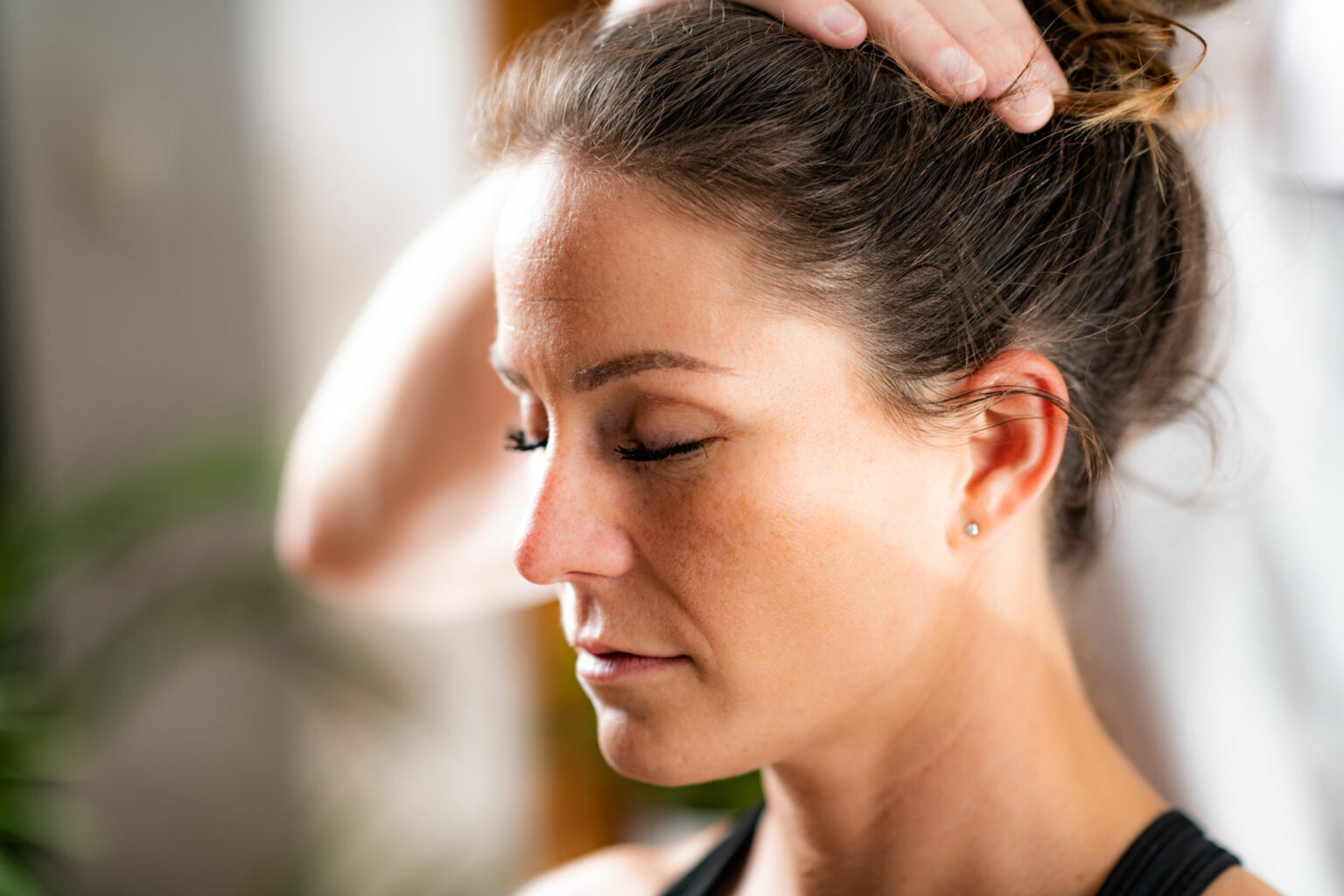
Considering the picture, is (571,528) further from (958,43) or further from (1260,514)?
(1260,514)

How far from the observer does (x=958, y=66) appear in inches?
28.5

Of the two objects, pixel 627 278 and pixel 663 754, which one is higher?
pixel 627 278

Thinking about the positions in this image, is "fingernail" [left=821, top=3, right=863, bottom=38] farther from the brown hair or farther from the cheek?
the cheek

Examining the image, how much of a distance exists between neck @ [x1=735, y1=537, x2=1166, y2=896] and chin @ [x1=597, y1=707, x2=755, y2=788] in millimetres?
104

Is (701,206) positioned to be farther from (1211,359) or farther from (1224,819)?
(1224,819)

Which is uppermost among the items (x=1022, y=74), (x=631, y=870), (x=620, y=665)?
(x=1022, y=74)

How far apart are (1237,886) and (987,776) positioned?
175 mm

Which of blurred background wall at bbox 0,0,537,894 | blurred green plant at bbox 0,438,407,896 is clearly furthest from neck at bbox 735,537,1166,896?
blurred background wall at bbox 0,0,537,894

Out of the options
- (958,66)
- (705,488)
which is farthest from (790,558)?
(958,66)

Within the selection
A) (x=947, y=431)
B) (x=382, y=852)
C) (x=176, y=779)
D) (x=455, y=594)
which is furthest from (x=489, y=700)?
(x=947, y=431)

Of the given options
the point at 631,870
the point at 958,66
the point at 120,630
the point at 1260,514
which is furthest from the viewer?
the point at 120,630

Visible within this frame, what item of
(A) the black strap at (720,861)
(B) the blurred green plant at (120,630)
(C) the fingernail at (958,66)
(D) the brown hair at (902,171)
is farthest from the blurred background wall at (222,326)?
(C) the fingernail at (958,66)

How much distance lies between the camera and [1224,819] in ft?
3.44

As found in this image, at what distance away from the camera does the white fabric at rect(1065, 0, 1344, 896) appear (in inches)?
37.1
